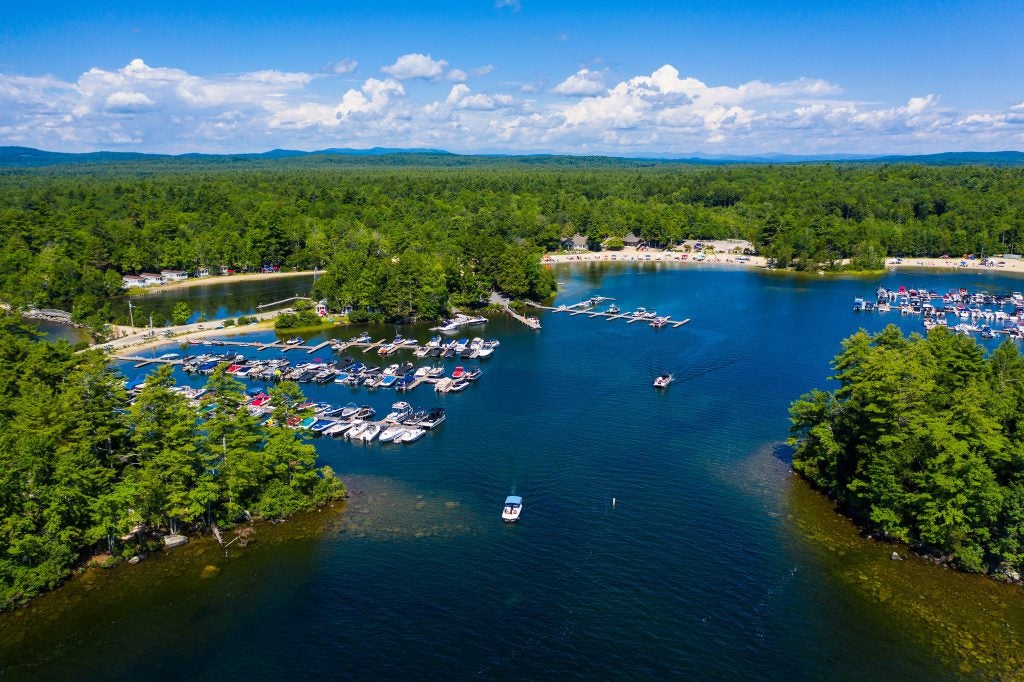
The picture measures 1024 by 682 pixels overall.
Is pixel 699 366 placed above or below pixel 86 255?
below

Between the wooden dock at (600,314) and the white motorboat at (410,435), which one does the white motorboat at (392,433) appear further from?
the wooden dock at (600,314)

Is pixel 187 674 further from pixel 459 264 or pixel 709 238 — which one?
pixel 709 238

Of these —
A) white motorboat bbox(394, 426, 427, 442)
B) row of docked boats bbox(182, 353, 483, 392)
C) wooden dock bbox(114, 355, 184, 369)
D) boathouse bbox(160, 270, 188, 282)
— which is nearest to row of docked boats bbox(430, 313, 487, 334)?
row of docked boats bbox(182, 353, 483, 392)

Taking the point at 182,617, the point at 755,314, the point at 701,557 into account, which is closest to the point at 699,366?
the point at 755,314

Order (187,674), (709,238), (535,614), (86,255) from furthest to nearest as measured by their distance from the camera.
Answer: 1. (709,238)
2. (86,255)
3. (535,614)
4. (187,674)

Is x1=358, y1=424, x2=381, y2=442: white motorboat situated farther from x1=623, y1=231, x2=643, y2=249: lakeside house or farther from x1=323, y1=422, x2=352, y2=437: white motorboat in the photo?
x1=623, y1=231, x2=643, y2=249: lakeside house

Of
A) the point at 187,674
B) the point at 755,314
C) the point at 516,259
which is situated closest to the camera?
the point at 187,674

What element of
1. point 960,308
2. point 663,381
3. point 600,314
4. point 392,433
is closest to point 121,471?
point 392,433
